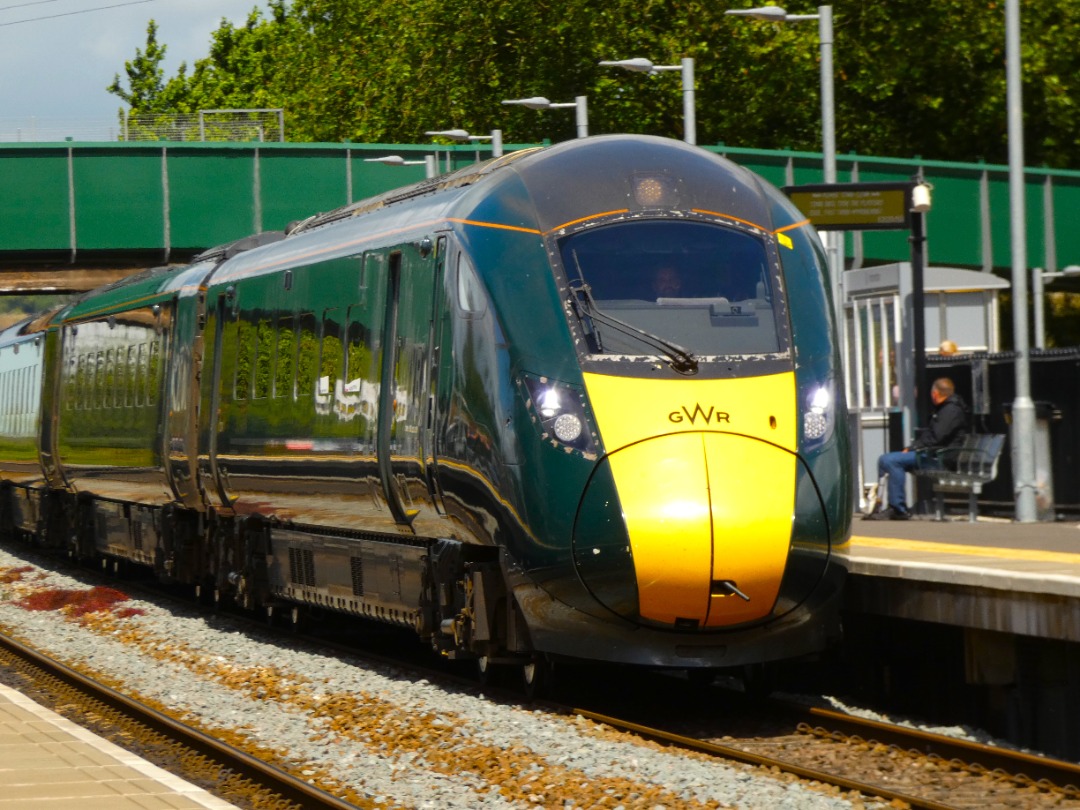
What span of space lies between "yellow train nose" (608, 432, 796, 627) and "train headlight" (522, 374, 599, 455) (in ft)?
0.73

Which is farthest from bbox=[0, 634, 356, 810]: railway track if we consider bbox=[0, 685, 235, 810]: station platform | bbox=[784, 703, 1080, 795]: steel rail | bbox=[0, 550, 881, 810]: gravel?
bbox=[784, 703, 1080, 795]: steel rail

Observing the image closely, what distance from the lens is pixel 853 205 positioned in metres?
20.4

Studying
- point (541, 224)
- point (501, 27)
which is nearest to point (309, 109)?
point (501, 27)

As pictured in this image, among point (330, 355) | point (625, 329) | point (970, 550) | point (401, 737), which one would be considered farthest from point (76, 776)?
point (970, 550)

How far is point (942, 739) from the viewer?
34.8 ft

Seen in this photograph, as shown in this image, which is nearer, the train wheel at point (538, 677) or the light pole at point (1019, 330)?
the train wheel at point (538, 677)

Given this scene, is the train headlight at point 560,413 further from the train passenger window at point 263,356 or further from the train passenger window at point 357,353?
the train passenger window at point 263,356

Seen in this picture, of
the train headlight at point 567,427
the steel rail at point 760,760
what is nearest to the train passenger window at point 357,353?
the train headlight at point 567,427

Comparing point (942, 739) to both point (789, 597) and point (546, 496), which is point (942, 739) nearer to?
Result: point (789, 597)

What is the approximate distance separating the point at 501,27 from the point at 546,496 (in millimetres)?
55838

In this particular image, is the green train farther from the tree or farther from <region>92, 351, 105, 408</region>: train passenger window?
the tree

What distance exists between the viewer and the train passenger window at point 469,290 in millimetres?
12141

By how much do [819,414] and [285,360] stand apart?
19.3 feet

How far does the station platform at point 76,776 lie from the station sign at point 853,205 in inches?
408
